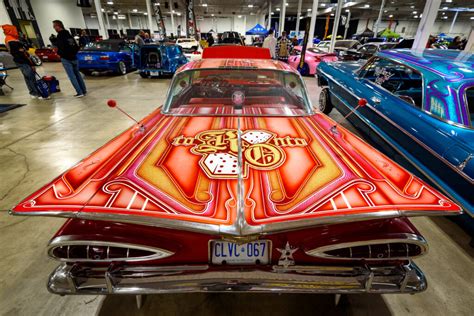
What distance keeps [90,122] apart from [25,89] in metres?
Result: 4.41

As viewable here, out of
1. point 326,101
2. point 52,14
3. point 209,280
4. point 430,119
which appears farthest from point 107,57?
point 52,14

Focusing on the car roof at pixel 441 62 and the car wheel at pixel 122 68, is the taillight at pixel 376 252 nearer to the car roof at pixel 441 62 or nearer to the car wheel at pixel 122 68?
→ the car roof at pixel 441 62

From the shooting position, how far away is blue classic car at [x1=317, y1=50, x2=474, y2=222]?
1.90 metres

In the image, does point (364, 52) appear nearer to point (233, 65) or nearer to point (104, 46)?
point (233, 65)

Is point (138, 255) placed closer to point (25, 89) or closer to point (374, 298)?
point (374, 298)

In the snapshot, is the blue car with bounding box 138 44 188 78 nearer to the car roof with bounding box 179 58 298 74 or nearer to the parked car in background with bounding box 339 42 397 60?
the parked car in background with bounding box 339 42 397 60

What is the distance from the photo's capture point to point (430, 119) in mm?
2248

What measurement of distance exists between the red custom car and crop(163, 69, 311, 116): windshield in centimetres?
87

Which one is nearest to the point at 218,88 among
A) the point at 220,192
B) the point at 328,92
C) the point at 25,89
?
the point at 220,192

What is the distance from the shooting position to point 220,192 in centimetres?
114

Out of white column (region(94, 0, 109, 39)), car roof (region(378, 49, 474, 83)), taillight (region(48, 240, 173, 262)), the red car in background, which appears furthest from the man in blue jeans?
the red car in background

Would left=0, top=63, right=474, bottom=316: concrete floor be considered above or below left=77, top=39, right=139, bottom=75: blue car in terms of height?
below

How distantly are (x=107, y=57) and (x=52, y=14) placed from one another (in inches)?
567

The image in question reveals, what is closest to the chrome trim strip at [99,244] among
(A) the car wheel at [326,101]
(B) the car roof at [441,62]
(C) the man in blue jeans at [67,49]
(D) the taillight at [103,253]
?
(D) the taillight at [103,253]
